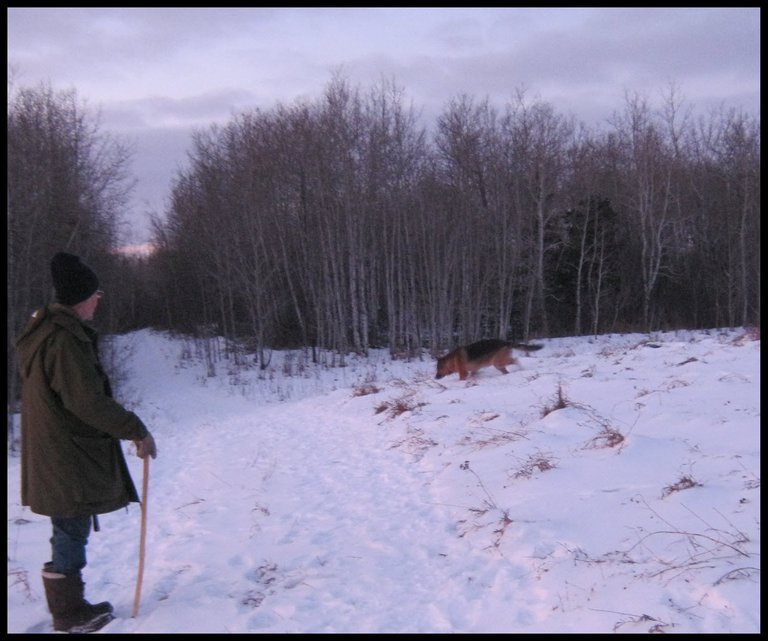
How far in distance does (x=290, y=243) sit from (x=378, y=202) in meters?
5.20

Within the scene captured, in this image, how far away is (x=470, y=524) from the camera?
5.82 m

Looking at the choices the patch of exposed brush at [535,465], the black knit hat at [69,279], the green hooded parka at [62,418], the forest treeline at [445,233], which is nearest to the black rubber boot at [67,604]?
the green hooded parka at [62,418]

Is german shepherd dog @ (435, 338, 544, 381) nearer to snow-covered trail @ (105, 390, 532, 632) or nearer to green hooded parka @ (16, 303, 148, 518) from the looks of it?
snow-covered trail @ (105, 390, 532, 632)

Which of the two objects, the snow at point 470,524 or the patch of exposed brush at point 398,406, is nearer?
the snow at point 470,524

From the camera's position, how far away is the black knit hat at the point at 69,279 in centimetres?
409

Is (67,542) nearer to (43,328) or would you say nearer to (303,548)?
(43,328)

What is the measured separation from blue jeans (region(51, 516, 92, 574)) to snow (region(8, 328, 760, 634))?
0.49 metres

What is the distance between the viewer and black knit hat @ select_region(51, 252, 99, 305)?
13.4 ft

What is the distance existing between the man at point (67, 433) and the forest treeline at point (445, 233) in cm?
2232

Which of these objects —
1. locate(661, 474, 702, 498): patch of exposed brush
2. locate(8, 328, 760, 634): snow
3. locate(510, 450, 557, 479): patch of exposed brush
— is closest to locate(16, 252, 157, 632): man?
locate(8, 328, 760, 634): snow

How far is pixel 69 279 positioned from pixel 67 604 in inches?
80.6

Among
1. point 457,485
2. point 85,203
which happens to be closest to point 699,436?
point 457,485

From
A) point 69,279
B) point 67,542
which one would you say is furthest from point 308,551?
point 69,279

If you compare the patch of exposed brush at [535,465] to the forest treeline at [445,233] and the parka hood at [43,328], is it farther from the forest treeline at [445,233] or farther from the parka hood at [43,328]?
the forest treeline at [445,233]
